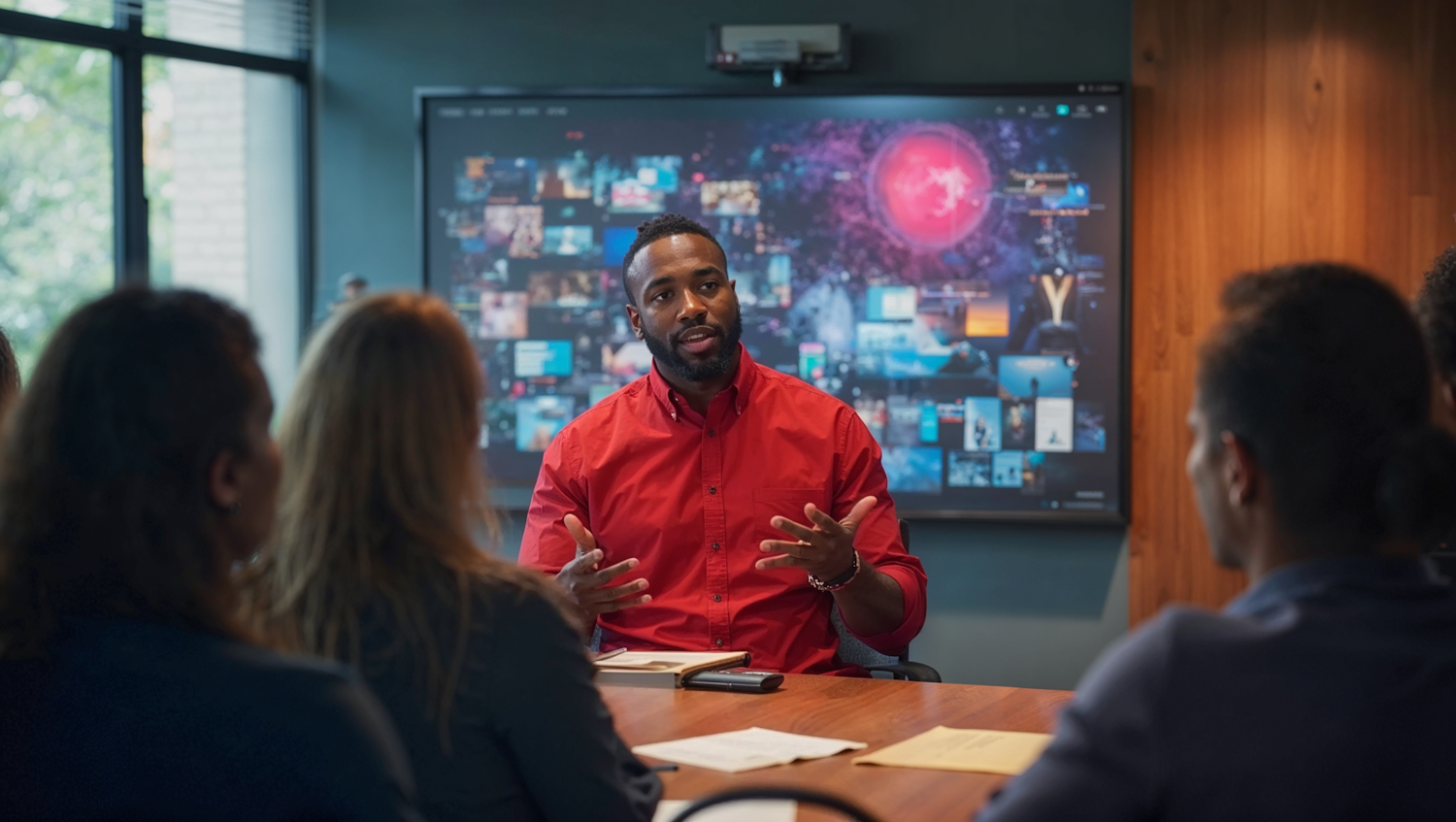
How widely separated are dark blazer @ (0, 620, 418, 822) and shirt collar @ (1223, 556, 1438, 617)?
74 cm

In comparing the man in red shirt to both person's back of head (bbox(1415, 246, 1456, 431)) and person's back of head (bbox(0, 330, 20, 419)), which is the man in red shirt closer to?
person's back of head (bbox(0, 330, 20, 419))

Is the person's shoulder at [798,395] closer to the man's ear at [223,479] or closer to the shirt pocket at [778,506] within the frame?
the shirt pocket at [778,506]

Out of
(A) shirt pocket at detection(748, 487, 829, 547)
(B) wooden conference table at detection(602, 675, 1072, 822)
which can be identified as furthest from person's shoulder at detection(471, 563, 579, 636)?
(A) shirt pocket at detection(748, 487, 829, 547)

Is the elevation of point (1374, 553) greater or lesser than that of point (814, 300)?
lesser

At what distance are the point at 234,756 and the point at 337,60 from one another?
400cm

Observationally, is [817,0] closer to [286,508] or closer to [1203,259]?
[1203,259]

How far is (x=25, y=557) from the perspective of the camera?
1.04 meters

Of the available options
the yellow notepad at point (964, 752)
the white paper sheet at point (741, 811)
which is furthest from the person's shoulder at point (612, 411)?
the white paper sheet at point (741, 811)

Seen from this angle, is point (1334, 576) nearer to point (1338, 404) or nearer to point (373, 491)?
point (1338, 404)

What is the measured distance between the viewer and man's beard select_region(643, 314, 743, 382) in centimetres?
287

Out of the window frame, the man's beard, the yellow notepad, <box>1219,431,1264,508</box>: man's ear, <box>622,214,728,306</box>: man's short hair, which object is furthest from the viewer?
the window frame

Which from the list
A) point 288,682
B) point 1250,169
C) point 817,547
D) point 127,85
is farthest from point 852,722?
point 127,85

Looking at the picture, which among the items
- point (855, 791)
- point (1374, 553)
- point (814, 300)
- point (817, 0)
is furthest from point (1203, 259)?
point (1374, 553)

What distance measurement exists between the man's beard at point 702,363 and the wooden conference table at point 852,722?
2.54 ft
